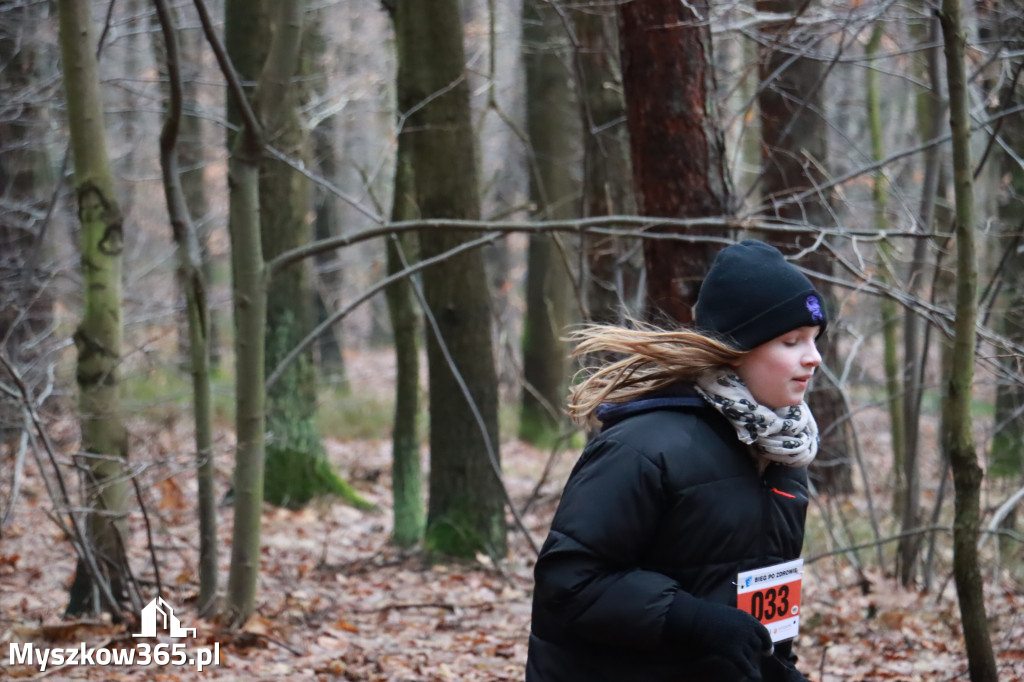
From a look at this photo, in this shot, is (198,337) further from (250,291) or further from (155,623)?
(155,623)

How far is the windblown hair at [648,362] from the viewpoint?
2547 millimetres

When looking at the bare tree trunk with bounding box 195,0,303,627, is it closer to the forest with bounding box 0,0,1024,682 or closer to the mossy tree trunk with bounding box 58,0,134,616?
the forest with bounding box 0,0,1024,682

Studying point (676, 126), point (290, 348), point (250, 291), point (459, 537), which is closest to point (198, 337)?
point (250, 291)

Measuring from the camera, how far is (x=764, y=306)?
8.33 feet

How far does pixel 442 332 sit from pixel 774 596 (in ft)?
16.9

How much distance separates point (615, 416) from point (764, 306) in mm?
486

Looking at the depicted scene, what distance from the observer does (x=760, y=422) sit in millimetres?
2449

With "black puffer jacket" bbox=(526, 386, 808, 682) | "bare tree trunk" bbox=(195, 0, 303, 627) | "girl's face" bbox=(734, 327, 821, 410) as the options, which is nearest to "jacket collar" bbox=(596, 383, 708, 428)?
"black puffer jacket" bbox=(526, 386, 808, 682)

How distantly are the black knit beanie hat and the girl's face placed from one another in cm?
3

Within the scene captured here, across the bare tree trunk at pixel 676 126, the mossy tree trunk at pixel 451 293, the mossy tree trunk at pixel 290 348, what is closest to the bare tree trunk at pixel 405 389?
the mossy tree trunk at pixel 451 293

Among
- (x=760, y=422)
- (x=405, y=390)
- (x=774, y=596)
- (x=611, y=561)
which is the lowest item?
(x=405, y=390)

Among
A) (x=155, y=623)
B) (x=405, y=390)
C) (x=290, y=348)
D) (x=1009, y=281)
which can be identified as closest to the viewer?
(x=155, y=623)

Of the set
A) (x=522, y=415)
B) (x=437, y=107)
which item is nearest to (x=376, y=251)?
(x=522, y=415)

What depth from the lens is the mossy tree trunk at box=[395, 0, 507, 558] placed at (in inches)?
289
